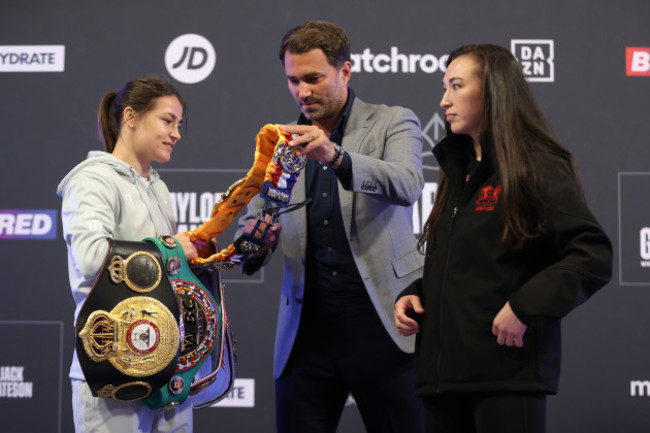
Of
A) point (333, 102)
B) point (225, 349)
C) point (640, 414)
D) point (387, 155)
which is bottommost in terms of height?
point (640, 414)

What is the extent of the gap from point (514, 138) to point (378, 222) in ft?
2.48

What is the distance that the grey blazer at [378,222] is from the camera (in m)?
2.29

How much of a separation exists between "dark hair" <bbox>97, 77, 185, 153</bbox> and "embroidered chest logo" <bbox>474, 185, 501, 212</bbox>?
111 cm

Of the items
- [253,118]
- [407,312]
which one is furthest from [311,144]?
[253,118]

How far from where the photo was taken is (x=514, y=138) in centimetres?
169

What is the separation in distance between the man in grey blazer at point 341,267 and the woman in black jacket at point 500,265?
472 millimetres

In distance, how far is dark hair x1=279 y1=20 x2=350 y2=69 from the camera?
2398mm

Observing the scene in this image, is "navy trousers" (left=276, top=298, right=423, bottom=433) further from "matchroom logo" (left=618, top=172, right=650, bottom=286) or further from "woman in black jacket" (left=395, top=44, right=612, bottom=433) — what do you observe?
"matchroom logo" (left=618, top=172, right=650, bottom=286)

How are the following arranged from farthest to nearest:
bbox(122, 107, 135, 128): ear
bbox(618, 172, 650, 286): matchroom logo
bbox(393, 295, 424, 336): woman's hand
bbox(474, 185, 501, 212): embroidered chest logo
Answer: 1. bbox(618, 172, 650, 286): matchroom logo
2. bbox(122, 107, 135, 128): ear
3. bbox(393, 295, 424, 336): woman's hand
4. bbox(474, 185, 501, 212): embroidered chest logo

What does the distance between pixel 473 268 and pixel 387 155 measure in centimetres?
79

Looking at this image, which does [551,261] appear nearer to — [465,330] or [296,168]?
[465,330]

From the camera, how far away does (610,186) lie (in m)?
3.90

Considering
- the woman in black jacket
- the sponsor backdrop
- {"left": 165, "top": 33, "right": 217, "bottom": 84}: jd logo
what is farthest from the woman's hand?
{"left": 165, "top": 33, "right": 217, "bottom": 84}: jd logo

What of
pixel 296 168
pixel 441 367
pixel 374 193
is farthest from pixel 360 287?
pixel 441 367
